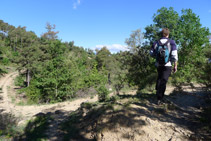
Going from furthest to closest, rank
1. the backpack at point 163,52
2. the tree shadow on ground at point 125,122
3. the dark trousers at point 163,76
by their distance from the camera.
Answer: the dark trousers at point 163,76 < the backpack at point 163,52 < the tree shadow on ground at point 125,122

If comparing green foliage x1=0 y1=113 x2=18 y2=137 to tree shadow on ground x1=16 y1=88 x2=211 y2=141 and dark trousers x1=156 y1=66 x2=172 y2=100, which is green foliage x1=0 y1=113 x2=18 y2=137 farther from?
dark trousers x1=156 y1=66 x2=172 y2=100

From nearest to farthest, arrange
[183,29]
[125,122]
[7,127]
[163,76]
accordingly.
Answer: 1. [125,122]
2. [163,76]
3. [7,127]
4. [183,29]

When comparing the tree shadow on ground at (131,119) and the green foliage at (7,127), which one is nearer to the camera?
the tree shadow on ground at (131,119)

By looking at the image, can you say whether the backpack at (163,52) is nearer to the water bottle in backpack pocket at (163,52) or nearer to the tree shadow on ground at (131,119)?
the water bottle in backpack pocket at (163,52)

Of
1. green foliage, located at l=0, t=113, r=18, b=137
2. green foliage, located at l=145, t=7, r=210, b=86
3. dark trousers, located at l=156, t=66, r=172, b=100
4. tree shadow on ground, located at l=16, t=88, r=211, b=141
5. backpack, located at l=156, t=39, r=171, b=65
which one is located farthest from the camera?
green foliage, located at l=145, t=7, r=210, b=86

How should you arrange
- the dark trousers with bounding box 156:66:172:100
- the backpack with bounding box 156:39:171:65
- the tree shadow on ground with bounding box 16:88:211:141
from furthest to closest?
the dark trousers with bounding box 156:66:172:100 < the backpack with bounding box 156:39:171:65 < the tree shadow on ground with bounding box 16:88:211:141

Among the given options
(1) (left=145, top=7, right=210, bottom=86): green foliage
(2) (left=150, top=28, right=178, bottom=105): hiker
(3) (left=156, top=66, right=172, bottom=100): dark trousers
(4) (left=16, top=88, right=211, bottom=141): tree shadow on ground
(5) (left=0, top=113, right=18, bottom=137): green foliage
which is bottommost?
(5) (left=0, top=113, right=18, bottom=137): green foliage

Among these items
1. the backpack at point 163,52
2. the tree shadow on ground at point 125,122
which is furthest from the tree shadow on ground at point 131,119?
the backpack at point 163,52

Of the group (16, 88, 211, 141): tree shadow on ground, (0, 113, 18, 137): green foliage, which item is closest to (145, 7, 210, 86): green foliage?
(16, 88, 211, 141): tree shadow on ground

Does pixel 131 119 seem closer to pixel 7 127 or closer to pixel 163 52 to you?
pixel 163 52

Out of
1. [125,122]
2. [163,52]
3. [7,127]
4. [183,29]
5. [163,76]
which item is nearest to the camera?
[125,122]

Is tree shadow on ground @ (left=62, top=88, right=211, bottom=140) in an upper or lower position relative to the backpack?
lower

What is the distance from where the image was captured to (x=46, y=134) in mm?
4391

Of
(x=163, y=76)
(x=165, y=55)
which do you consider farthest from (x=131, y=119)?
(x=165, y=55)
